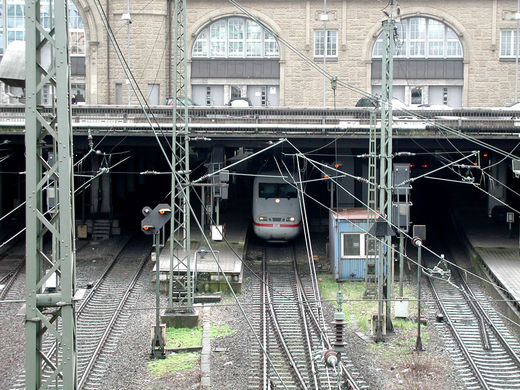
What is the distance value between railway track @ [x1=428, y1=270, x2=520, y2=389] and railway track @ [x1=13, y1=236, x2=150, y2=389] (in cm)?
839

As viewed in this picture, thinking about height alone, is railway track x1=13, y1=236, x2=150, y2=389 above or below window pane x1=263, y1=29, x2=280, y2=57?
below

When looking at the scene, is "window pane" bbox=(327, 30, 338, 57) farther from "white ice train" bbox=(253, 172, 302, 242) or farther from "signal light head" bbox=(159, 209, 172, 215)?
"signal light head" bbox=(159, 209, 172, 215)

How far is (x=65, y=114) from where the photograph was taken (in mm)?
7938

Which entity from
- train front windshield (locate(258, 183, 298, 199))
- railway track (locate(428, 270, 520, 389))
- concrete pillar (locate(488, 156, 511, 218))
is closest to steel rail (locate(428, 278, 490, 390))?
railway track (locate(428, 270, 520, 389))

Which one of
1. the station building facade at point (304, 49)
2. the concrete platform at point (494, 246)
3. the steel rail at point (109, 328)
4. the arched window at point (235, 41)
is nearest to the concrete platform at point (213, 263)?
the steel rail at point (109, 328)

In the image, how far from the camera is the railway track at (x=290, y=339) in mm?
15659

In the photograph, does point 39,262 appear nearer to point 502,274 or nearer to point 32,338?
point 32,338

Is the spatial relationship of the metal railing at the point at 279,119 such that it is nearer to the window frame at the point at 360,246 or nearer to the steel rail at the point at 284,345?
the window frame at the point at 360,246

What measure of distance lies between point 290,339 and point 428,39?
27.6 m

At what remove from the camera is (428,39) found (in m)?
41.7

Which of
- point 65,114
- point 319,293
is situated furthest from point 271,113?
point 65,114

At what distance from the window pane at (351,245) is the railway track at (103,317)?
7.34 meters

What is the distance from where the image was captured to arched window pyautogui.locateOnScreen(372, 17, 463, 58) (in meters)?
41.6

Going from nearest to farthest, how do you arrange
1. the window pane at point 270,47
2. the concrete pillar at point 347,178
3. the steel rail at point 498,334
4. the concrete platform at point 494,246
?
the steel rail at point 498,334
the concrete platform at point 494,246
the concrete pillar at point 347,178
the window pane at point 270,47
